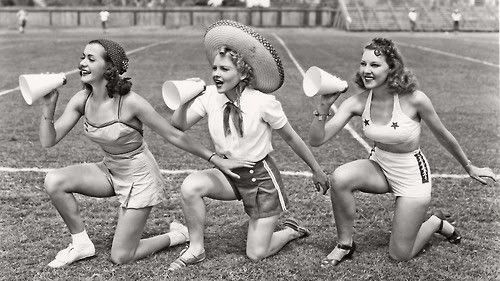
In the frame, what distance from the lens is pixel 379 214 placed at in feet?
17.0

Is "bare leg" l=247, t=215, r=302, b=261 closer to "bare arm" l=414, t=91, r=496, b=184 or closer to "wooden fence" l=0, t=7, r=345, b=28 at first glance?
"bare arm" l=414, t=91, r=496, b=184

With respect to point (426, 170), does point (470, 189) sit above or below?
below

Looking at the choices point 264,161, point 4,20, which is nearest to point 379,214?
point 264,161

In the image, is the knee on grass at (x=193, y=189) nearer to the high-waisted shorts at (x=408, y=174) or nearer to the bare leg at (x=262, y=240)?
the bare leg at (x=262, y=240)

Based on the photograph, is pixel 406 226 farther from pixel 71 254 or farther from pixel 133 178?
pixel 71 254

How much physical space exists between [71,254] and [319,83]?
1.77 m

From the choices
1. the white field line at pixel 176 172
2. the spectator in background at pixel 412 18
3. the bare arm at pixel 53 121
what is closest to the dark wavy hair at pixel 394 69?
the bare arm at pixel 53 121

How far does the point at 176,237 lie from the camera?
4469mm

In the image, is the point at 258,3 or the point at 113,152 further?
the point at 258,3

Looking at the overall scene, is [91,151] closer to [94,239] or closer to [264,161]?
[94,239]

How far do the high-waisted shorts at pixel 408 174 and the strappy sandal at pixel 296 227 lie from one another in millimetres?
698

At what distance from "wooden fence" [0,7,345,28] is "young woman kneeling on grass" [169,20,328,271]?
5185cm

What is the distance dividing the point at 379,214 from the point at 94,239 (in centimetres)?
210

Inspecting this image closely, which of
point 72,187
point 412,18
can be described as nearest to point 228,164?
point 72,187
